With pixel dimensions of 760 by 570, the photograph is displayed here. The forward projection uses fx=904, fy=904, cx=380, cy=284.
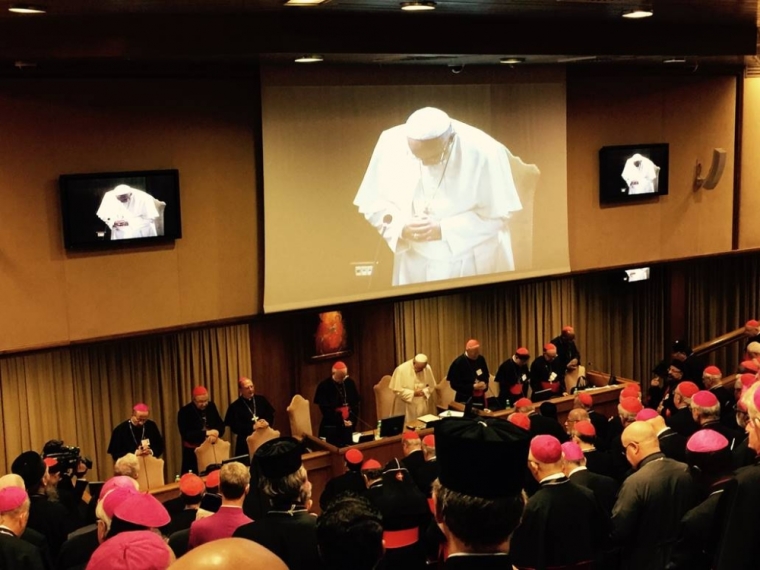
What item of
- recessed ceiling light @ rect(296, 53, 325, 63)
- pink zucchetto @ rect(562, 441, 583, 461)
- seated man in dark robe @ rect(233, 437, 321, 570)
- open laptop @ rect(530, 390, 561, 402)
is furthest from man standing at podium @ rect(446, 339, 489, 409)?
seated man in dark robe @ rect(233, 437, 321, 570)

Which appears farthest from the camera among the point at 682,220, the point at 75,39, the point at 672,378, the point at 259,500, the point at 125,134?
the point at 682,220

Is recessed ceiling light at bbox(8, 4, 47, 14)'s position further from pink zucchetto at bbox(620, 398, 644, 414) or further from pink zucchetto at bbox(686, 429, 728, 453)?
pink zucchetto at bbox(620, 398, 644, 414)

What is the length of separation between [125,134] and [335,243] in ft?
7.04

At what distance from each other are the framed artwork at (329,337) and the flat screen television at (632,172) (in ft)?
10.8

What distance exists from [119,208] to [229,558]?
6.50m

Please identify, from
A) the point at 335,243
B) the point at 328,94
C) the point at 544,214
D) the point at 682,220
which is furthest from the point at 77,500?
the point at 682,220

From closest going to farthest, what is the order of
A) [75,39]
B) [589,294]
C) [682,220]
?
[75,39] < [682,220] < [589,294]

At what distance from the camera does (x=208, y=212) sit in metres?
8.02

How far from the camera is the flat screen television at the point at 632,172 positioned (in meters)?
10.2

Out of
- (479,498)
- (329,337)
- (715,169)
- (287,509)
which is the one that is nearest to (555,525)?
(287,509)

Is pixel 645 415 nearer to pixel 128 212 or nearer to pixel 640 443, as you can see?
pixel 640 443

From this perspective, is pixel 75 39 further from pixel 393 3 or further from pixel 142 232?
pixel 393 3

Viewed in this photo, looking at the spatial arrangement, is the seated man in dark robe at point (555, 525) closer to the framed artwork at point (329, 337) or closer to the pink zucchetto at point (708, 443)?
the pink zucchetto at point (708, 443)

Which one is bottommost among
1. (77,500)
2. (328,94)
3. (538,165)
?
(77,500)
